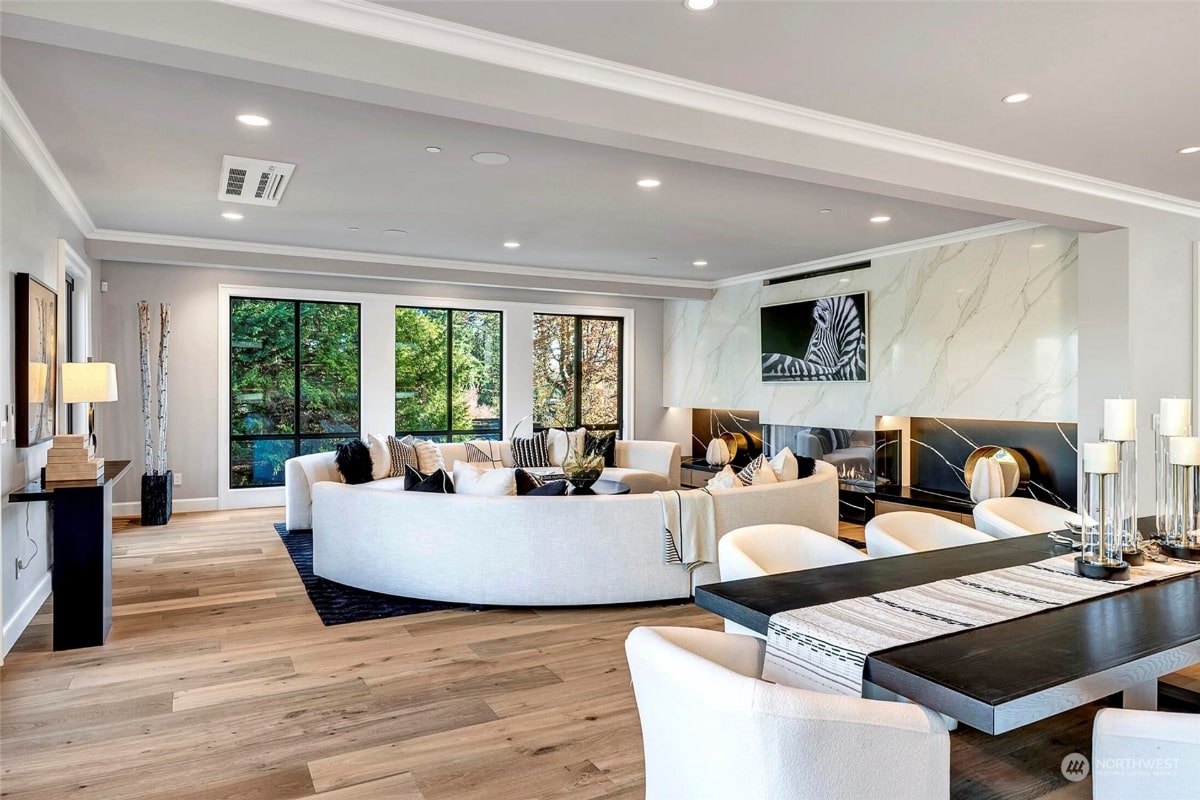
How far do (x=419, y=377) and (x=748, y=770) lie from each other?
751 centimetres

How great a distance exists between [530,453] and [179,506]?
3496 mm

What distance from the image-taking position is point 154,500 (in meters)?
6.65

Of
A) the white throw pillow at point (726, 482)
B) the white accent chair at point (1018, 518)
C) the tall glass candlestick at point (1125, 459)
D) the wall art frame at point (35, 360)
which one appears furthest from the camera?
the white throw pillow at point (726, 482)

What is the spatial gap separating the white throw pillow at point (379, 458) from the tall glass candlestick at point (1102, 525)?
567cm

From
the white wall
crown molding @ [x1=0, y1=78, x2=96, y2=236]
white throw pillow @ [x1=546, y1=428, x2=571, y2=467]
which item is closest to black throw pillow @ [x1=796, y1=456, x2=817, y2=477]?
white throw pillow @ [x1=546, y1=428, x2=571, y2=467]

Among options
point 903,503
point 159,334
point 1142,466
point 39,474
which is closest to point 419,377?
point 159,334

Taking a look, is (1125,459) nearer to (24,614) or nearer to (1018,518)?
(1018,518)

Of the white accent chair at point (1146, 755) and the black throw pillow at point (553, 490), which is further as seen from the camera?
the black throw pillow at point (553, 490)

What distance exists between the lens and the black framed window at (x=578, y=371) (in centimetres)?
925

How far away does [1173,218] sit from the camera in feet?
16.4

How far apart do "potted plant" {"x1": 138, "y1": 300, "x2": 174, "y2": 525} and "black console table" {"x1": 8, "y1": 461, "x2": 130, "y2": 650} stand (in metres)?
3.15

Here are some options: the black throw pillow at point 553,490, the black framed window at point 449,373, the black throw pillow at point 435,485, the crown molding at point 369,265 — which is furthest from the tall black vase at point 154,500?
the black throw pillow at point 553,490

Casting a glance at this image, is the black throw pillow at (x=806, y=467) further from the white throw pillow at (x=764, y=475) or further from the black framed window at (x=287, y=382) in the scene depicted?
the black framed window at (x=287, y=382)

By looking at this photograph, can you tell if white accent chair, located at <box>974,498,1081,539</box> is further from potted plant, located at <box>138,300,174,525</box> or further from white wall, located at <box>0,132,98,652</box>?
potted plant, located at <box>138,300,174,525</box>
